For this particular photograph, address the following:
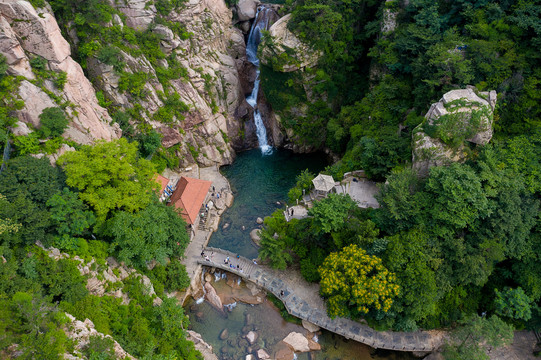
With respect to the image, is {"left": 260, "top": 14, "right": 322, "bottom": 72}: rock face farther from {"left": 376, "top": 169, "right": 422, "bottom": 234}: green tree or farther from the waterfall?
{"left": 376, "top": 169, "right": 422, "bottom": 234}: green tree

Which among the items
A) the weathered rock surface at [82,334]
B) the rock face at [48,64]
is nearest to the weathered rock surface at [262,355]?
the weathered rock surface at [82,334]

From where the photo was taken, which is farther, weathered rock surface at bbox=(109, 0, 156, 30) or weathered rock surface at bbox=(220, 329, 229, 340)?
weathered rock surface at bbox=(109, 0, 156, 30)

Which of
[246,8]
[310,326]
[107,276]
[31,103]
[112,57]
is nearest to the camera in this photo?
[107,276]

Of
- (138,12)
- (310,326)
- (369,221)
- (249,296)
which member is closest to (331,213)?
(369,221)

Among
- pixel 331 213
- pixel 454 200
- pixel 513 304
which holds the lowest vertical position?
pixel 513 304

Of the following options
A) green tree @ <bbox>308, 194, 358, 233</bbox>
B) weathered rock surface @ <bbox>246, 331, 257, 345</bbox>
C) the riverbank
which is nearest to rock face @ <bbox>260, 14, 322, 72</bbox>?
the riverbank

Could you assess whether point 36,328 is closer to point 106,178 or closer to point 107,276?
point 107,276
